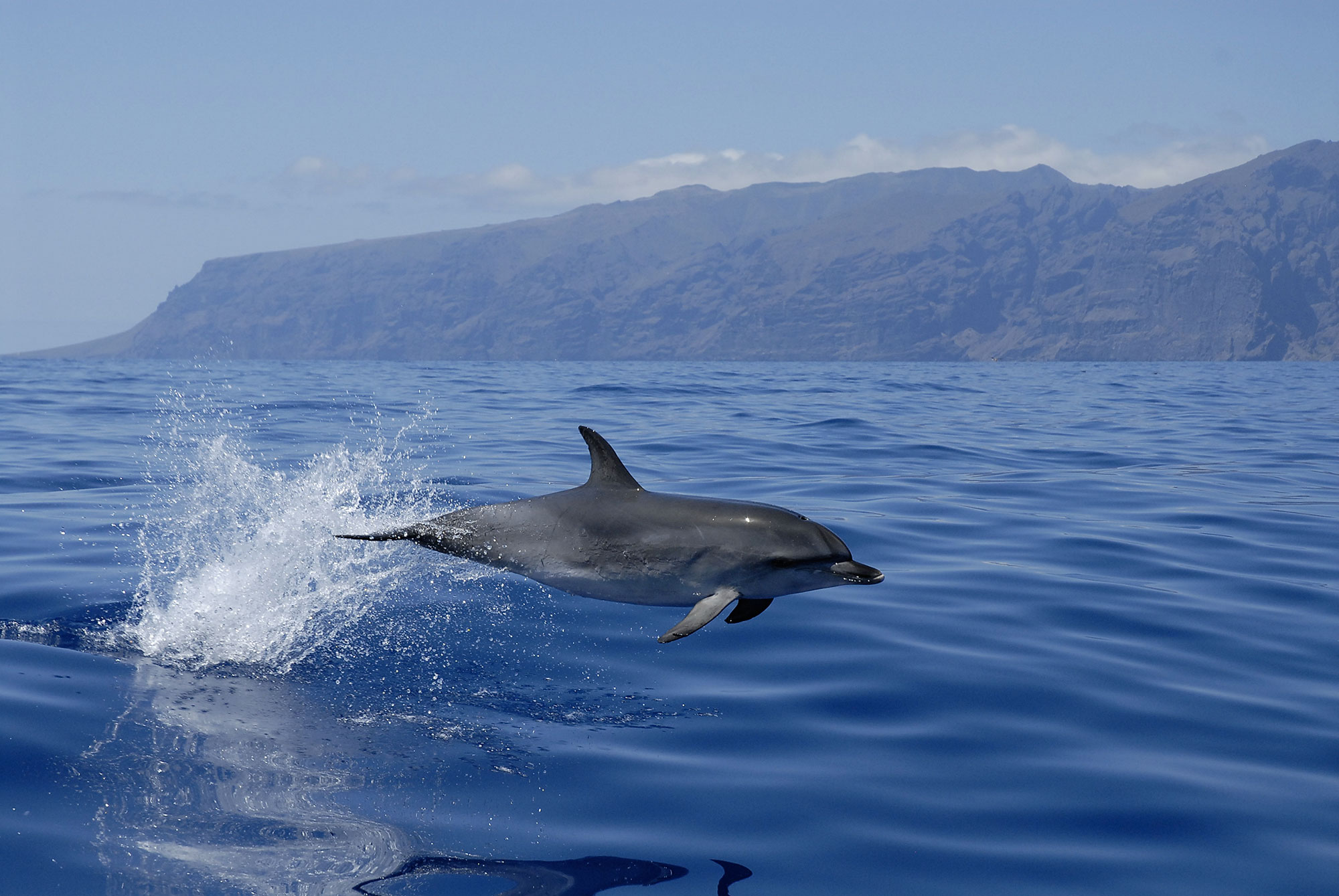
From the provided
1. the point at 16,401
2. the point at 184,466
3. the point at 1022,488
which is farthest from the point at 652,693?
the point at 16,401

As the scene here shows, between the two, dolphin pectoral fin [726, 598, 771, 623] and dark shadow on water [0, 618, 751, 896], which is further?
dolphin pectoral fin [726, 598, 771, 623]

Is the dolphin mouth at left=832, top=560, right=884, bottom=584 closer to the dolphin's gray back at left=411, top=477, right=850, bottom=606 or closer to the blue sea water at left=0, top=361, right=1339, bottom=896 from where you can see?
the dolphin's gray back at left=411, top=477, right=850, bottom=606

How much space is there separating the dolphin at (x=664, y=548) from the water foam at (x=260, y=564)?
175 cm

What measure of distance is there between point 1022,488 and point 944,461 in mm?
3227

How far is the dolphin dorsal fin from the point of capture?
6828mm

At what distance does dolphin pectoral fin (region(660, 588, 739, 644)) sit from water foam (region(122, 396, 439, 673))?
2.95 meters

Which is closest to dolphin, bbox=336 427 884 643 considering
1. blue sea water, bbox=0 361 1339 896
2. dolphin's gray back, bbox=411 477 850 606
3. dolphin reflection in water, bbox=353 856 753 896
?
dolphin's gray back, bbox=411 477 850 606

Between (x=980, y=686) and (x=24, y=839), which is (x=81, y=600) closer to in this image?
(x=24, y=839)

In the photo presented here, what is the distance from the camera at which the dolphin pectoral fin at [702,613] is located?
5590mm

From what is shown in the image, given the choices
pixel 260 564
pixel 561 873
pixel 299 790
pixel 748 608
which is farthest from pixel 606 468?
pixel 260 564

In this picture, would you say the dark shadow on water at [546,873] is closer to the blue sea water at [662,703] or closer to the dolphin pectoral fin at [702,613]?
the blue sea water at [662,703]

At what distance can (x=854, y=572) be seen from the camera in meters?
6.30

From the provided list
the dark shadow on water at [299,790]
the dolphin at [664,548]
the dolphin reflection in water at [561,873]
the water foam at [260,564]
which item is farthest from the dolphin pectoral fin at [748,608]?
the water foam at [260,564]

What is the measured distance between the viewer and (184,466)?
1697 cm
